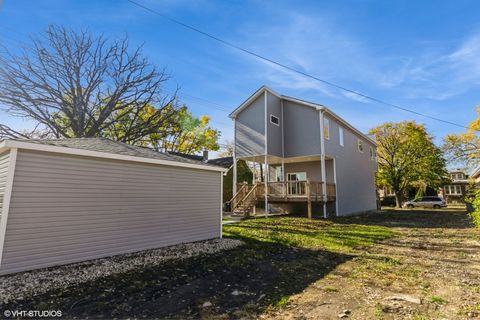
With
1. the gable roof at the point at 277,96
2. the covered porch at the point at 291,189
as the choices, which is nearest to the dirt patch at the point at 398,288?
the covered porch at the point at 291,189

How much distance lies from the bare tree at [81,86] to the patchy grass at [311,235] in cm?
1235

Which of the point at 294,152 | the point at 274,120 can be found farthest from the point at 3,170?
the point at 294,152

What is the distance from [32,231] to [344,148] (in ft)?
60.2

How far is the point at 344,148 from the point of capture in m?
19.2

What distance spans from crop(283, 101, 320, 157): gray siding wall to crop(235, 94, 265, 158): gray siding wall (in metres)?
2.05

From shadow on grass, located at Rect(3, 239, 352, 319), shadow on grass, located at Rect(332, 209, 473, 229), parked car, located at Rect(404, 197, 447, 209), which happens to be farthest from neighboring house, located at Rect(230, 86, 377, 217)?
parked car, located at Rect(404, 197, 447, 209)

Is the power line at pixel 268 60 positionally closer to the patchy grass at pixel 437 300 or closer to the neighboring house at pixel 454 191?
the patchy grass at pixel 437 300

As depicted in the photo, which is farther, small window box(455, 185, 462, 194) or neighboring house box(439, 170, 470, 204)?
small window box(455, 185, 462, 194)

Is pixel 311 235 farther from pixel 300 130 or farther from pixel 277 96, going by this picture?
pixel 277 96

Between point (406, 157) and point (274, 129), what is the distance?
2009cm

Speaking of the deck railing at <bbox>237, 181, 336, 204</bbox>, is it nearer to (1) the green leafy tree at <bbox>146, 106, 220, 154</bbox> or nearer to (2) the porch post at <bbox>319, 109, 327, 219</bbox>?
(2) the porch post at <bbox>319, 109, 327, 219</bbox>

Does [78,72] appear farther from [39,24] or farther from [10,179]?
[10,179]

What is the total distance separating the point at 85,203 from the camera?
251 inches

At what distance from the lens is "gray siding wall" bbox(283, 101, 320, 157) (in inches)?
640
